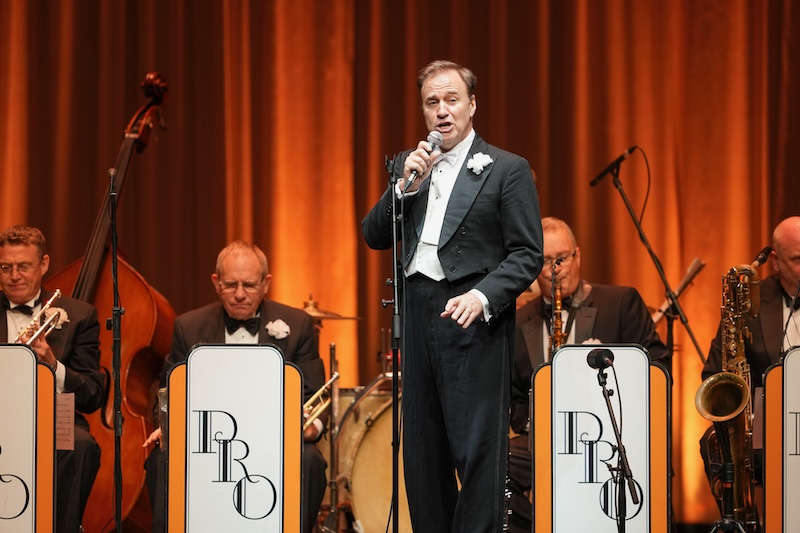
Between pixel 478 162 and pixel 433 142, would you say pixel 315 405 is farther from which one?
pixel 433 142

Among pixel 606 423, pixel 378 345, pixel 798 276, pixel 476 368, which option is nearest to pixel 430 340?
pixel 476 368

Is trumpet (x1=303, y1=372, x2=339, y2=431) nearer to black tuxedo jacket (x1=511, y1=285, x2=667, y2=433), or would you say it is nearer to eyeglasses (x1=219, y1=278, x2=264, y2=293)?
eyeglasses (x1=219, y1=278, x2=264, y2=293)

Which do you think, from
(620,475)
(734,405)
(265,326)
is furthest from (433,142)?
(265,326)

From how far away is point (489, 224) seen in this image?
3229 millimetres

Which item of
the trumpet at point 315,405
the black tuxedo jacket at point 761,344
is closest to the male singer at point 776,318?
the black tuxedo jacket at point 761,344

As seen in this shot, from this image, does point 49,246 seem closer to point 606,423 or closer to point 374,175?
point 374,175

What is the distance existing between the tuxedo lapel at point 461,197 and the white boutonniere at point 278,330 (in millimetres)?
1806

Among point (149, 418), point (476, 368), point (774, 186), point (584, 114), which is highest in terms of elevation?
point (584, 114)

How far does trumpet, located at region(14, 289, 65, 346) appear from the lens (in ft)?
14.5

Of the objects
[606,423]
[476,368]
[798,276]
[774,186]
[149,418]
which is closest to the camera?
[476,368]

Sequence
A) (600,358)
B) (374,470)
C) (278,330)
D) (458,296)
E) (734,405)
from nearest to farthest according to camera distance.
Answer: (458,296), (600,358), (734,405), (278,330), (374,470)

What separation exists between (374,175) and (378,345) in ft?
3.05

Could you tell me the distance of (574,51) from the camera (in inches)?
240

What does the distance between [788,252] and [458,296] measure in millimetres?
2223
